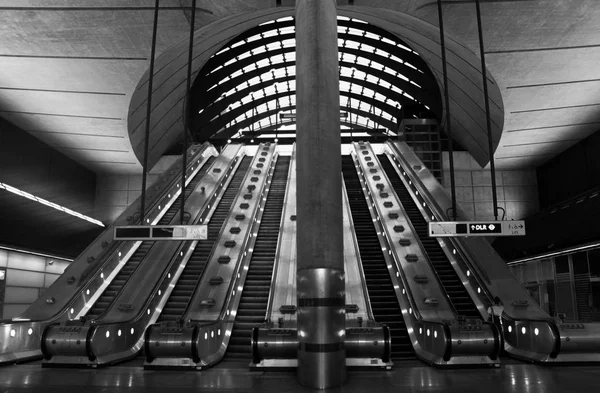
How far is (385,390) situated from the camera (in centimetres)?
773

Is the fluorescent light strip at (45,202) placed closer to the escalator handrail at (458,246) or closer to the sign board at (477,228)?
the escalator handrail at (458,246)

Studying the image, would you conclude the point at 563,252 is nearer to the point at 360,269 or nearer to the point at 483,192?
the point at 483,192

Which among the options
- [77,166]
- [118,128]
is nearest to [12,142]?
[118,128]

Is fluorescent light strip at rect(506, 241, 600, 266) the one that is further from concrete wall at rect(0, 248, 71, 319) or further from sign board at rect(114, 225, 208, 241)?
concrete wall at rect(0, 248, 71, 319)

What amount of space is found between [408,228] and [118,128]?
14.5 m

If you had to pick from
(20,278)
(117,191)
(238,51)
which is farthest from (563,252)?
(117,191)

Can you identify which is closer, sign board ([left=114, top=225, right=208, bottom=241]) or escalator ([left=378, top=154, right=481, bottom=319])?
sign board ([left=114, top=225, right=208, bottom=241])

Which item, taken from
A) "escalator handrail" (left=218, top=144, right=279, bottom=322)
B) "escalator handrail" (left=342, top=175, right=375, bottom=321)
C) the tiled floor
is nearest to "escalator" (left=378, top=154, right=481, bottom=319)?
"escalator handrail" (left=342, top=175, right=375, bottom=321)

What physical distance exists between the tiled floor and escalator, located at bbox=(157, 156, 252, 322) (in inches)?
107

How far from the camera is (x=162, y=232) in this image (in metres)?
10.6

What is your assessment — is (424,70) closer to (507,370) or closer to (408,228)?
(408,228)

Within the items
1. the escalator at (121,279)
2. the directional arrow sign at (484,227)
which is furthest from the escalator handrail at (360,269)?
the escalator at (121,279)

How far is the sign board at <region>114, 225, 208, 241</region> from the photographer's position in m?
10.5

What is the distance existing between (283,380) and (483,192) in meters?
24.4
